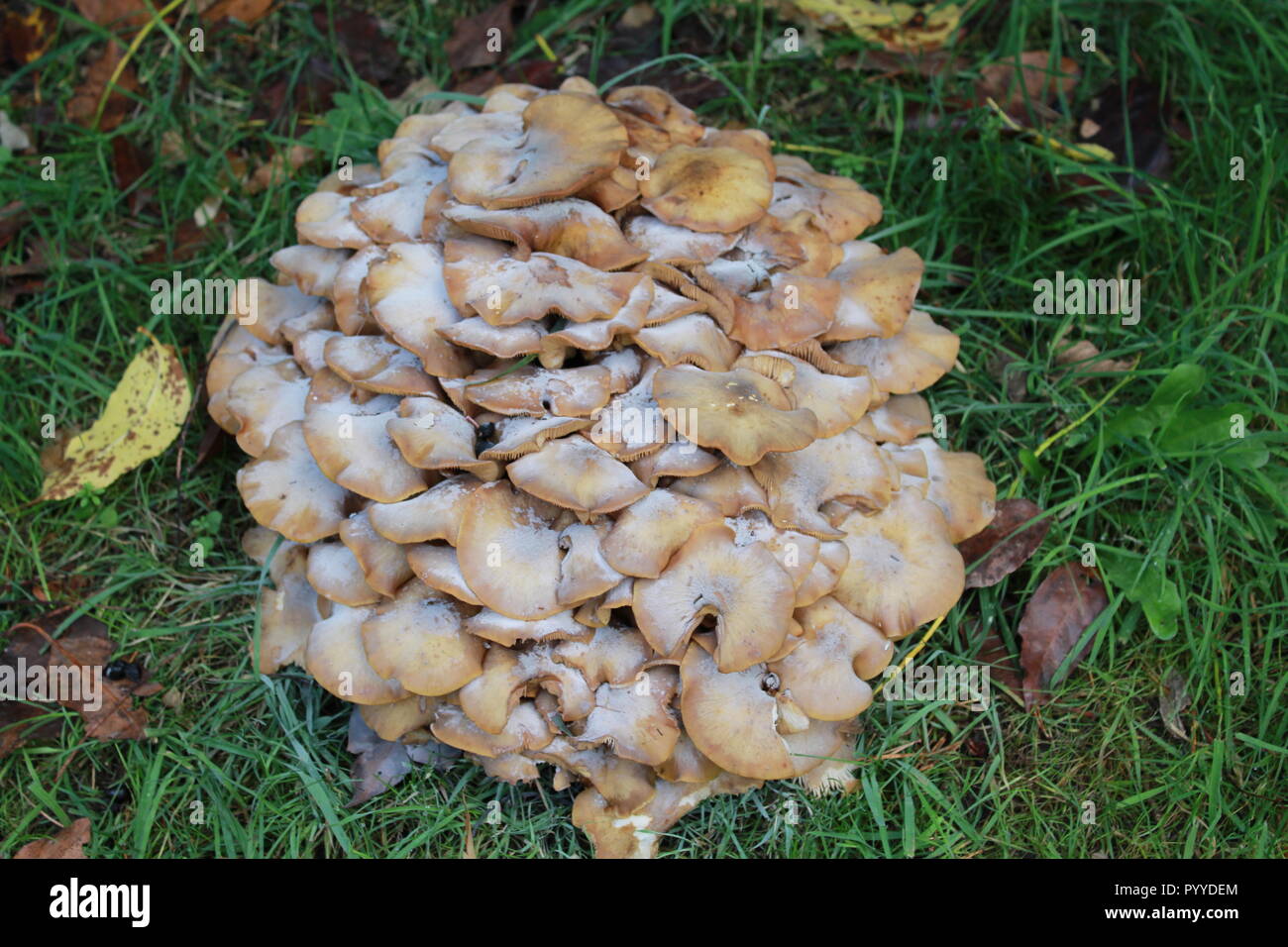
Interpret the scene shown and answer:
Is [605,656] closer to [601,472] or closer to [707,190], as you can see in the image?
[601,472]

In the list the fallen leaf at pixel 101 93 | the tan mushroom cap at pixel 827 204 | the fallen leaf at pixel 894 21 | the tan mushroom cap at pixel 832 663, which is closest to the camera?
the tan mushroom cap at pixel 832 663

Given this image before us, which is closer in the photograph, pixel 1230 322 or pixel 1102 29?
pixel 1230 322

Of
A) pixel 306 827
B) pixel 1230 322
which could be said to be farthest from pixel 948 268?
pixel 306 827

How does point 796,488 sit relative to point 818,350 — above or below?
below

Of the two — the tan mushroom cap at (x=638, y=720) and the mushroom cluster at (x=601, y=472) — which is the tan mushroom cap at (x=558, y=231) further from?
the tan mushroom cap at (x=638, y=720)

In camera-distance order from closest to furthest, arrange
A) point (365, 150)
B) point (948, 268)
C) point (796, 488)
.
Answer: point (796, 488) → point (948, 268) → point (365, 150)

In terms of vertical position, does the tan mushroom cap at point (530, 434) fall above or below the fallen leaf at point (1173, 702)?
above

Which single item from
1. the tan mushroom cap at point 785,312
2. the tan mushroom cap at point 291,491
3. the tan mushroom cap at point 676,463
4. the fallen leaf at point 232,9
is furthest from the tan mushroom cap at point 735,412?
the fallen leaf at point 232,9

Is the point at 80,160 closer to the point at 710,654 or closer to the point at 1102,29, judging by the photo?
the point at 710,654
